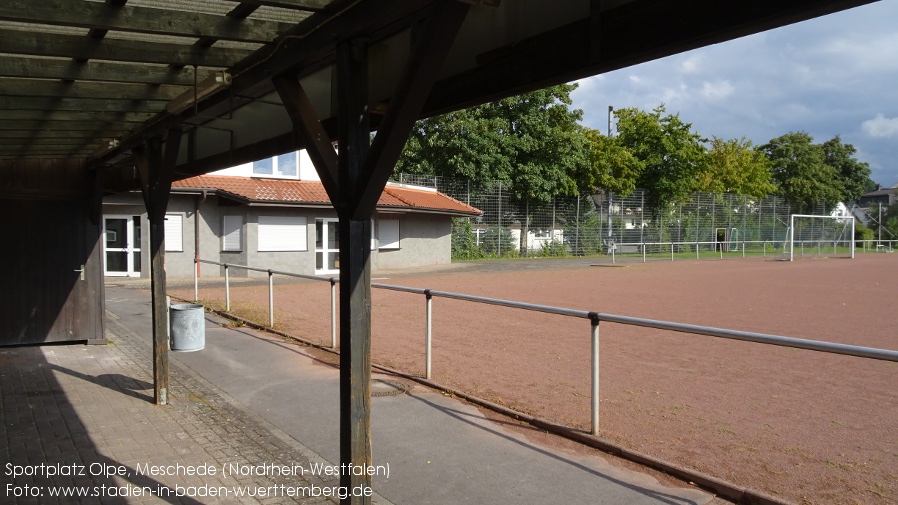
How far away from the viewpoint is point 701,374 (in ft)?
27.3

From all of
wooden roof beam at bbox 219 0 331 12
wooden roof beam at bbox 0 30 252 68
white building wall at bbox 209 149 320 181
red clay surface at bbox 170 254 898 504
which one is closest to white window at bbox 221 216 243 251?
white building wall at bbox 209 149 320 181

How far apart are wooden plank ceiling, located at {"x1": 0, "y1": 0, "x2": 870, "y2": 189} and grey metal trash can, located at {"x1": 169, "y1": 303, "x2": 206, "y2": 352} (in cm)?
249

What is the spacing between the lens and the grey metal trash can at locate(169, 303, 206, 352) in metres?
7.67

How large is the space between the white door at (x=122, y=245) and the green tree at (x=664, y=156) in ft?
120

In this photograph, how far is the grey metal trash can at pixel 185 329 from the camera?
767cm

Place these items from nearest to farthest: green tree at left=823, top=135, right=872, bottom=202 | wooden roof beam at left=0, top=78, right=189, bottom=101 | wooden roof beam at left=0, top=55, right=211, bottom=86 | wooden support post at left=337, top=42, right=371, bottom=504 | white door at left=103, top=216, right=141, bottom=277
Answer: wooden support post at left=337, top=42, right=371, bottom=504 < wooden roof beam at left=0, top=55, right=211, bottom=86 < wooden roof beam at left=0, top=78, right=189, bottom=101 < white door at left=103, top=216, right=141, bottom=277 < green tree at left=823, top=135, right=872, bottom=202

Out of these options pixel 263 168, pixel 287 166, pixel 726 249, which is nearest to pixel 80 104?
pixel 263 168

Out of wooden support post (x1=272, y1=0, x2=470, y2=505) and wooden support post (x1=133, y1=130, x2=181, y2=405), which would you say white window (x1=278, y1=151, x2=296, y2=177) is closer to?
wooden support post (x1=133, y1=130, x2=181, y2=405)

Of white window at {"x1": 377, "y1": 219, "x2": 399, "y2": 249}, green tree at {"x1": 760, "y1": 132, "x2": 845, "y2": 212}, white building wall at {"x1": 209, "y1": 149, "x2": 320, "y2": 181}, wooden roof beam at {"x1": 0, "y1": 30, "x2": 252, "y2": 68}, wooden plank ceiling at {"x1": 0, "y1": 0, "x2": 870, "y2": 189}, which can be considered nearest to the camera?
wooden plank ceiling at {"x1": 0, "y1": 0, "x2": 870, "y2": 189}

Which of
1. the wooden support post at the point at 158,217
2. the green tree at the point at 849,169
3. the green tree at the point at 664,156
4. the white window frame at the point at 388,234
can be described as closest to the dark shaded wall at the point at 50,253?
the wooden support post at the point at 158,217

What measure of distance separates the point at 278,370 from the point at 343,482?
5.02m

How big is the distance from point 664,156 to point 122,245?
3898cm

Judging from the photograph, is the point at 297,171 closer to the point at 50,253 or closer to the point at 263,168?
the point at 263,168

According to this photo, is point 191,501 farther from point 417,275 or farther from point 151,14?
A: point 417,275
